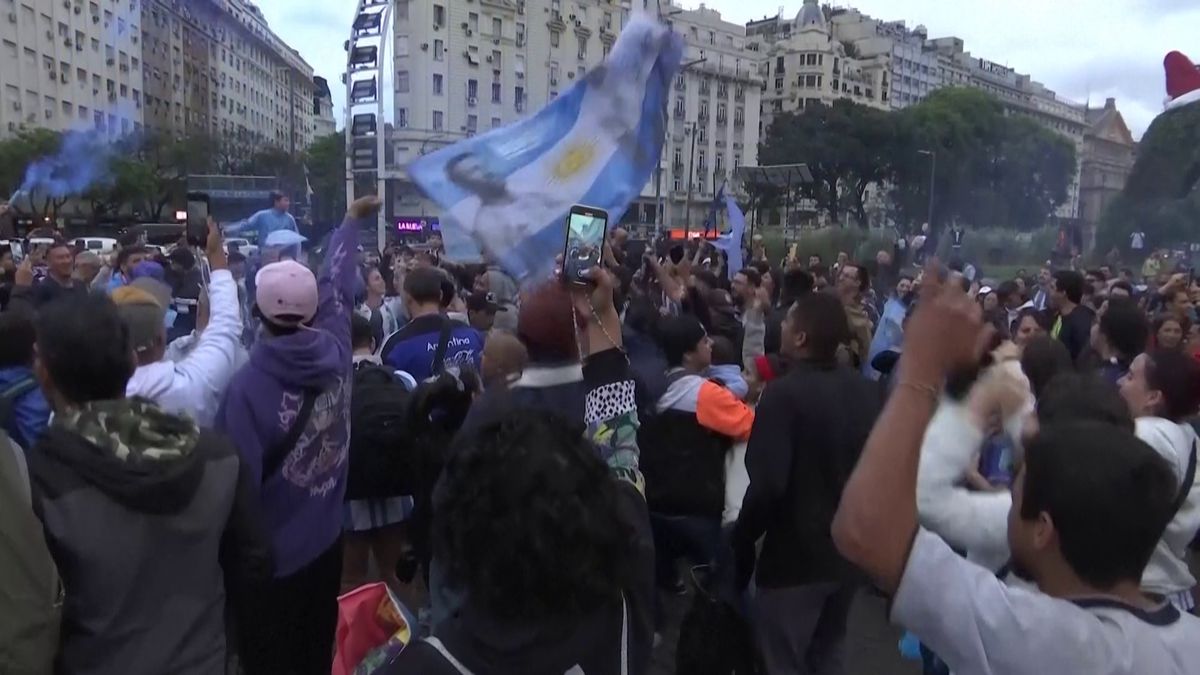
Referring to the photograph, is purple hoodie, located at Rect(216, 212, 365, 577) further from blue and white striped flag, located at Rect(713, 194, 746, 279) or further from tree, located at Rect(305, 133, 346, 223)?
tree, located at Rect(305, 133, 346, 223)

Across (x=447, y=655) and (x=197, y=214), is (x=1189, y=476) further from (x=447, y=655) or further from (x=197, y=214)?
(x=197, y=214)

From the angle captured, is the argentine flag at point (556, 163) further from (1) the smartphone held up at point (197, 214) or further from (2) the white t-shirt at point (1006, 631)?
(2) the white t-shirt at point (1006, 631)

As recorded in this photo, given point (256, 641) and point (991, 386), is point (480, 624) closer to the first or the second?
point (991, 386)

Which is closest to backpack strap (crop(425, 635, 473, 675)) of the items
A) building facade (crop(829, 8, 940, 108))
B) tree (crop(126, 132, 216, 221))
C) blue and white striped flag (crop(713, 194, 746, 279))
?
blue and white striped flag (crop(713, 194, 746, 279))

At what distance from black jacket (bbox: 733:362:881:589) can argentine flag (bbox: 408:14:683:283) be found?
106 centimetres

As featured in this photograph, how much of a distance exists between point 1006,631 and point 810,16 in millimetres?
113287

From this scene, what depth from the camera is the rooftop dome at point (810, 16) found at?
10476 centimetres

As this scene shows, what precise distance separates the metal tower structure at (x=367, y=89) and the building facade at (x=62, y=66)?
6.56 m

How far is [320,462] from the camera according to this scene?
10.9 feet

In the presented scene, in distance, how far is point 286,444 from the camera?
320 centimetres

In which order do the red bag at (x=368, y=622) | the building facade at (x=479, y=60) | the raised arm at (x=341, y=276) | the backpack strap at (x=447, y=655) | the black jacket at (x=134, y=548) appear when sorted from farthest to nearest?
the building facade at (x=479, y=60), the raised arm at (x=341, y=276), the red bag at (x=368, y=622), the black jacket at (x=134, y=548), the backpack strap at (x=447, y=655)

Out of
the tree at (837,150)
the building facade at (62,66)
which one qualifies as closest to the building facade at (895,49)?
the tree at (837,150)

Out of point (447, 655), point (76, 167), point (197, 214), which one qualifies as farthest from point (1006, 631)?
point (76, 167)

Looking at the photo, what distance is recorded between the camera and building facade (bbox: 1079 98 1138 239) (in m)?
17.1
